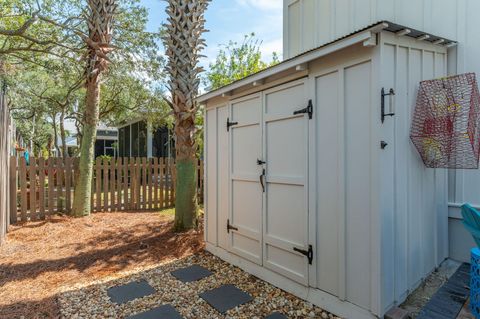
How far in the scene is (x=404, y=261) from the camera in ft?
8.77

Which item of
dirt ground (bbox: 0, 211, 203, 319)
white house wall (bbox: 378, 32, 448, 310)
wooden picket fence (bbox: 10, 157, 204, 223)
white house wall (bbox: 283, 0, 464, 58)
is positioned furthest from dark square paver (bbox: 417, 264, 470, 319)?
wooden picket fence (bbox: 10, 157, 204, 223)

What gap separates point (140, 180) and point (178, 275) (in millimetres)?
5015

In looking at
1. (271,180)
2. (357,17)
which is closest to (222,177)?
(271,180)

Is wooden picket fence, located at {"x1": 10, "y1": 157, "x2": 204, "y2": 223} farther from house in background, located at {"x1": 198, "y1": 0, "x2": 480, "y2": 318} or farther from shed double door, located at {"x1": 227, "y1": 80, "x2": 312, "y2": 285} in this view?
house in background, located at {"x1": 198, "y1": 0, "x2": 480, "y2": 318}

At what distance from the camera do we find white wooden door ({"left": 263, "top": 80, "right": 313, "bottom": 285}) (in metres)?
3.17

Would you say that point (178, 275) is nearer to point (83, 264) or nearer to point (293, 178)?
point (83, 264)

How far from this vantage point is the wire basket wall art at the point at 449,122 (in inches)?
105

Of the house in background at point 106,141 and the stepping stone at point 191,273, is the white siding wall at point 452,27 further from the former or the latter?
the house in background at point 106,141

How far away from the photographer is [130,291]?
11.5ft

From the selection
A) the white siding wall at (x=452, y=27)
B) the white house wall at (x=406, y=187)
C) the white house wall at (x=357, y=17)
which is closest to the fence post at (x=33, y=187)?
the white house wall at (x=357, y=17)

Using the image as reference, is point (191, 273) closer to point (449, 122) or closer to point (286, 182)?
point (286, 182)

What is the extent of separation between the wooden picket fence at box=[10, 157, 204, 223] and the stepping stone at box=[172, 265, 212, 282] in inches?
177

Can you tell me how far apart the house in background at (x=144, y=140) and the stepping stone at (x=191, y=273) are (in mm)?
11431

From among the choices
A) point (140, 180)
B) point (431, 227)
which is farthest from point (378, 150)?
point (140, 180)
